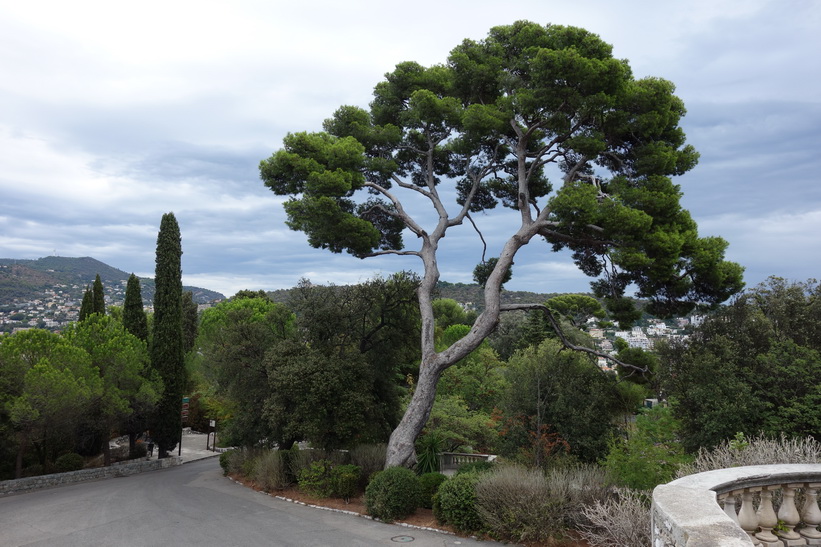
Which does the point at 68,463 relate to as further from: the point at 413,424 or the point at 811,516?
the point at 811,516

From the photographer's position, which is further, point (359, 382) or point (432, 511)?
point (359, 382)

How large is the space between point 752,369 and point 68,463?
902 inches

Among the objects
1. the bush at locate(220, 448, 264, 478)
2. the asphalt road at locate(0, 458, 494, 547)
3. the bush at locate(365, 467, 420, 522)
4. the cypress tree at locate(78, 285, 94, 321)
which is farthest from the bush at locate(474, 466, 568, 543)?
the cypress tree at locate(78, 285, 94, 321)

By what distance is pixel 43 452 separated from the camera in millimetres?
19156

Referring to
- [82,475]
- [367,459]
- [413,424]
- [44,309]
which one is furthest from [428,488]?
[44,309]

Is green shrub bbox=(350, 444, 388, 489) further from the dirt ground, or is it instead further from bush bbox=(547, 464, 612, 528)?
bush bbox=(547, 464, 612, 528)

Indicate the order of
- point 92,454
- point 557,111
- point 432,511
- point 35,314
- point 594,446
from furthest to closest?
point 35,314, point 92,454, point 557,111, point 594,446, point 432,511

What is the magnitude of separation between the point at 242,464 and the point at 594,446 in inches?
476

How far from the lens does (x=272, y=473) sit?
49.5 feet

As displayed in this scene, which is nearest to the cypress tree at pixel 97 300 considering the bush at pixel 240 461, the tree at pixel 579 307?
the bush at pixel 240 461

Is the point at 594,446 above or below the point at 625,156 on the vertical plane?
below

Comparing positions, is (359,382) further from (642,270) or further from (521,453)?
(642,270)

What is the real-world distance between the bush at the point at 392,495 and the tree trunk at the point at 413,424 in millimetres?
1806

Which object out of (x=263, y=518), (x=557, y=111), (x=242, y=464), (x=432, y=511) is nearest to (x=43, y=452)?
(x=242, y=464)
